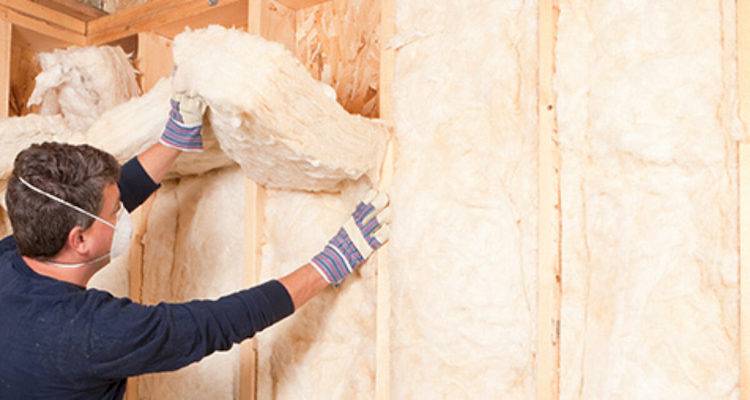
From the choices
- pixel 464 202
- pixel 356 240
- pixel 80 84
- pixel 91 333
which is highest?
pixel 80 84

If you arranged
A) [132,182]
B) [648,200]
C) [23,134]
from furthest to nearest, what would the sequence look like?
[23,134], [132,182], [648,200]

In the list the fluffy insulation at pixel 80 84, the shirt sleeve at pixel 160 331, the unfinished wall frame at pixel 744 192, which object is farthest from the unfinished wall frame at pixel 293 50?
the shirt sleeve at pixel 160 331

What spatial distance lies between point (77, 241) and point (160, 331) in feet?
1.10

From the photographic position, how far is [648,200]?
1.38m

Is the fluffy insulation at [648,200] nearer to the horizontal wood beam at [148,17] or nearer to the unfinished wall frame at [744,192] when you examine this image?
the unfinished wall frame at [744,192]

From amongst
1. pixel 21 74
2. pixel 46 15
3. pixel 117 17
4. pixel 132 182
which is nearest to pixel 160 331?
pixel 132 182

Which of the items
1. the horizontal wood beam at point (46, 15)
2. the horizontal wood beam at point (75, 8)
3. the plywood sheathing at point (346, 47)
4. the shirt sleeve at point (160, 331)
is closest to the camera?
the shirt sleeve at point (160, 331)

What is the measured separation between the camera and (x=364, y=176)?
186 cm

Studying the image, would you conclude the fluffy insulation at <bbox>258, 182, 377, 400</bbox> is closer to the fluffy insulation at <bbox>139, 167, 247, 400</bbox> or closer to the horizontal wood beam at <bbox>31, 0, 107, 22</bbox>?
the fluffy insulation at <bbox>139, 167, 247, 400</bbox>

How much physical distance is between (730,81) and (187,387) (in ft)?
6.59

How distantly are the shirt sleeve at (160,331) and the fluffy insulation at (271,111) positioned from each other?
0.40m

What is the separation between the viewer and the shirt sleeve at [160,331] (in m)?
1.41

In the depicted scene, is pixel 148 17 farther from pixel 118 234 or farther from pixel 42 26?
pixel 118 234

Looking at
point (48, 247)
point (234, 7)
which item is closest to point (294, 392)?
point (48, 247)
